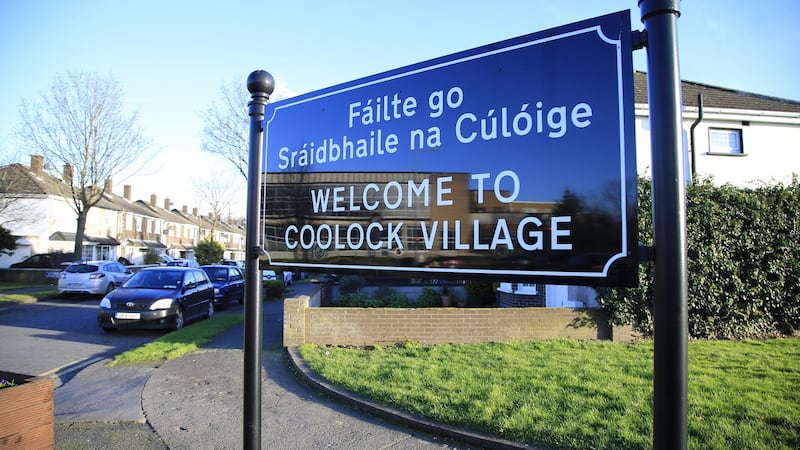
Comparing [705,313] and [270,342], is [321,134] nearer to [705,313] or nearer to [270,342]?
[270,342]

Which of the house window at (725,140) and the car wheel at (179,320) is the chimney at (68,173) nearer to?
the car wheel at (179,320)

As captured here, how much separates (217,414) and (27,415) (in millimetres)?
2087

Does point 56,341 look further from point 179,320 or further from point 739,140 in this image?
point 739,140

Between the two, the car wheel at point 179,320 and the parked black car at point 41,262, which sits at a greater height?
the parked black car at point 41,262

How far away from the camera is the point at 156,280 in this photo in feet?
38.0

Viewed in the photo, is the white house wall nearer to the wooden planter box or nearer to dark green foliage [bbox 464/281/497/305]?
dark green foliage [bbox 464/281/497/305]

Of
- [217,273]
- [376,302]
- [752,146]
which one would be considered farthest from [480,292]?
[752,146]

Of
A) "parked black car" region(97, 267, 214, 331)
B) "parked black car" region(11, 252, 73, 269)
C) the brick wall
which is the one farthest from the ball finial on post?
"parked black car" region(11, 252, 73, 269)

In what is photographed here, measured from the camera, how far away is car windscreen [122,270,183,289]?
11312 mm

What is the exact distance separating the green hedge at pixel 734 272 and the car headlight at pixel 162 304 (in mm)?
9279

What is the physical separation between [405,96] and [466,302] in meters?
11.1

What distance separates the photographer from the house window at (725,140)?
1512cm

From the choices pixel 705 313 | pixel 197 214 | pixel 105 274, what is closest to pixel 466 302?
pixel 705 313

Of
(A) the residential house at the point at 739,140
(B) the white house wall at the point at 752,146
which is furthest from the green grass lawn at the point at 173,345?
(B) the white house wall at the point at 752,146
